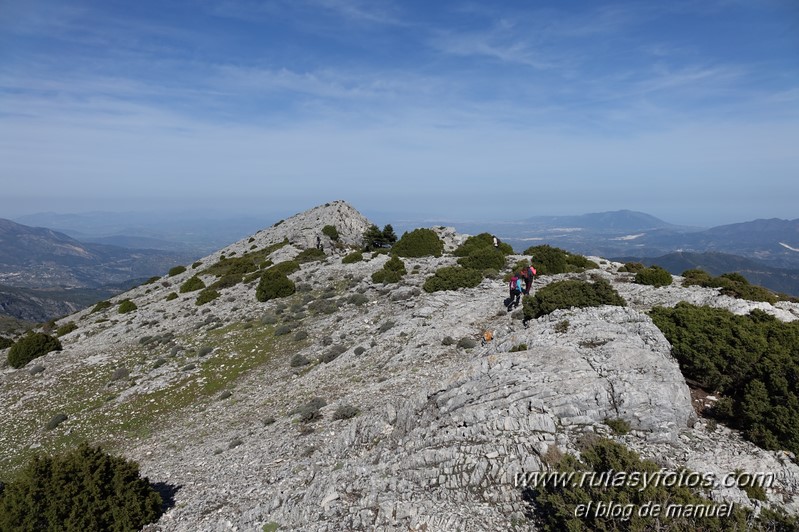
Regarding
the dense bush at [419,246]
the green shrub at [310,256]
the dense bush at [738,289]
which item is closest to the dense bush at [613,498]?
the dense bush at [738,289]

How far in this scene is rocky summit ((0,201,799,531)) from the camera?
1065cm

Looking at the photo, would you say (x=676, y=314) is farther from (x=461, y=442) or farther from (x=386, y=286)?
(x=386, y=286)

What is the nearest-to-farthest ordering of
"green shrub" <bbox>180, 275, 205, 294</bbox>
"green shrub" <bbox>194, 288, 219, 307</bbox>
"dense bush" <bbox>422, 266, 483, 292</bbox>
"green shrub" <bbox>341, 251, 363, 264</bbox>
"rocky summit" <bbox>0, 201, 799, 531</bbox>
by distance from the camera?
"rocky summit" <bbox>0, 201, 799, 531</bbox>
"dense bush" <bbox>422, 266, 483, 292</bbox>
"green shrub" <bbox>194, 288, 219, 307</bbox>
"green shrub" <bbox>341, 251, 363, 264</bbox>
"green shrub" <bbox>180, 275, 205, 294</bbox>

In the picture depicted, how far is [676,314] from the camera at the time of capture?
1502 cm

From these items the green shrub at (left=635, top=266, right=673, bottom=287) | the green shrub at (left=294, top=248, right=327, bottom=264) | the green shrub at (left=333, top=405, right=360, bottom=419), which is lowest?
the green shrub at (left=333, top=405, right=360, bottom=419)

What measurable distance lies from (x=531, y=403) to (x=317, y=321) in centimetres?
1944

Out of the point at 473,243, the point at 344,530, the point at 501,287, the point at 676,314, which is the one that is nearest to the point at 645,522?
the point at 344,530

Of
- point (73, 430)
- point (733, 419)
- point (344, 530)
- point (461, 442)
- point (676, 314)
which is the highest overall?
point (676, 314)

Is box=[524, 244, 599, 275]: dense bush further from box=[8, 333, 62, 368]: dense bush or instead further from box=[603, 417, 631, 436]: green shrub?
box=[8, 333, 62, 368]: dense bush

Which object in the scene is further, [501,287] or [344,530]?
[501,287]

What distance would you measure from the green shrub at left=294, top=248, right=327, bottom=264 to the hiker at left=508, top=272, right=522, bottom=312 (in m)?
30.5

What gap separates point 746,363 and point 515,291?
10.9 meters

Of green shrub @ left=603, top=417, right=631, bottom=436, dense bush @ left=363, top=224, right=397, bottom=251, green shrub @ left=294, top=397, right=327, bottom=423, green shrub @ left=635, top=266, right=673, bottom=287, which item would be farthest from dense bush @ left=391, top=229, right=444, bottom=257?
green shrub @ left=603, top=417, right=631, bottom=436

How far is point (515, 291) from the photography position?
22.1 m
